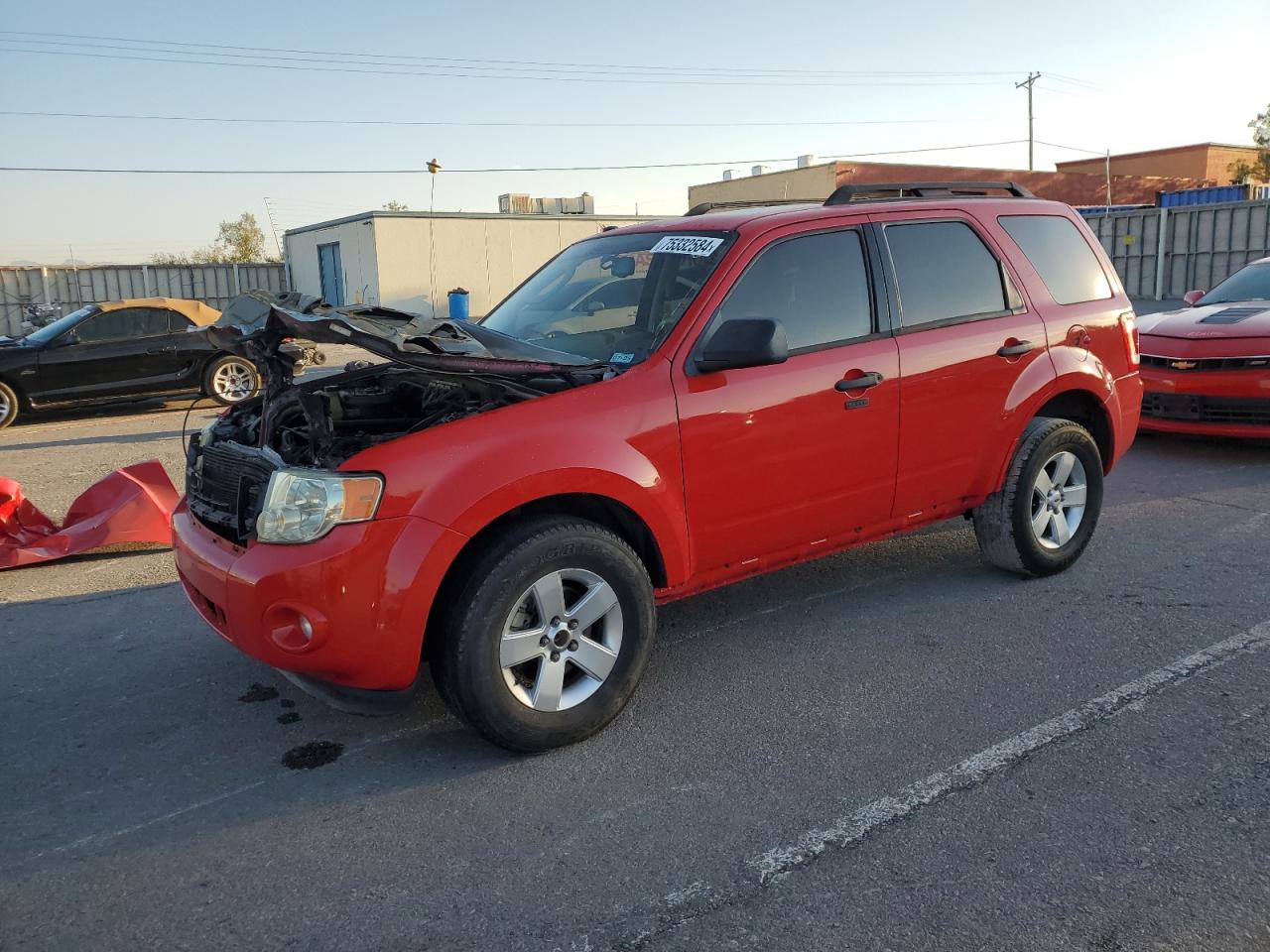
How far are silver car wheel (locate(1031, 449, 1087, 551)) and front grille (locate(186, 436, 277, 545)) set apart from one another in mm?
3612

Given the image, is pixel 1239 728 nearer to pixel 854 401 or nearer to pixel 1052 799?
pixel 1052 799

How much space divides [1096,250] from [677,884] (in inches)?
168

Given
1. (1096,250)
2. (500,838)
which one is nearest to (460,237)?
(1096,250)

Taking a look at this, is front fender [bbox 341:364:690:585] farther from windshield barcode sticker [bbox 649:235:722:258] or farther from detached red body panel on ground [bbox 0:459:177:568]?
detached red body panel on ground [bbox 0:459:177:568]

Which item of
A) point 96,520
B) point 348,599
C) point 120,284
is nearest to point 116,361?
point 96,520

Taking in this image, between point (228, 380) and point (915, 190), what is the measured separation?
11.1 m

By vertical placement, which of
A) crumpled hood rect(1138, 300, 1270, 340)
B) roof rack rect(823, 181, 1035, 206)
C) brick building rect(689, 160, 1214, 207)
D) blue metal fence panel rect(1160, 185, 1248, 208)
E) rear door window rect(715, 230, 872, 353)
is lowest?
crumpled hood rect(1138, 300, 1270, 340)

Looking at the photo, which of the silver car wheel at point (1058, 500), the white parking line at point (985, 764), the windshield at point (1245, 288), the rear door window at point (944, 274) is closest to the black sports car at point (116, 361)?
the rear door window at point (944, 274)

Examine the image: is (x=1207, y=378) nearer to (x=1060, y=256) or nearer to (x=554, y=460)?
(x=1060, y=256)

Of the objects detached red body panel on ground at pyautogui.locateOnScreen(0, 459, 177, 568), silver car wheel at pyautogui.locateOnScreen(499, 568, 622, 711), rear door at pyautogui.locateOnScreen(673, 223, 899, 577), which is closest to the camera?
silver car wheel at pyautogui.locateOnScreen(499, 568, 622, 711)

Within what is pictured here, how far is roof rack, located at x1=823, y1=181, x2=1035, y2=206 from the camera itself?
467 cm

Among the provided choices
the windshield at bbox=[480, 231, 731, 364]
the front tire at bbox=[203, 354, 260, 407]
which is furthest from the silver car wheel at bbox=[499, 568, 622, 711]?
the front tire at bbox=[203, 354, 260, 407]

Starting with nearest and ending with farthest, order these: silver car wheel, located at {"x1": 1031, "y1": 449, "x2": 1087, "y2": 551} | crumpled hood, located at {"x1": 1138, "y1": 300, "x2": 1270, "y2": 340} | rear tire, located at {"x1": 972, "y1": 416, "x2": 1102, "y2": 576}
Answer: rear tire, located at {"x1": 972, "y1": 416, "x2": 1102, "y2": 576}
silver car wheel, located at {"x1": 1031, "y1": 449, "x2": 1087, "y2": 551}
crumpled hood, located at {"x1": 1138, "y1": 300, "x2": 1270, "y2": 340}

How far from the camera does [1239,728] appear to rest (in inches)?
138
